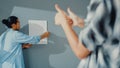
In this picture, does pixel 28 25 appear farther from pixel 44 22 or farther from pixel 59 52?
pixel 59 52

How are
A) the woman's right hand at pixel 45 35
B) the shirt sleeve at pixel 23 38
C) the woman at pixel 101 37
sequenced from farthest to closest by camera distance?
the woman's right hand at pixel 45 35 → the shirt sleeve at pixel 23 38 → the woman at pixel 101 37

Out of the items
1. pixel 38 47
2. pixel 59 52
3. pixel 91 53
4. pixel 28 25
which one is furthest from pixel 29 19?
pixel 91 53

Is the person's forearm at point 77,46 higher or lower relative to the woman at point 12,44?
higher

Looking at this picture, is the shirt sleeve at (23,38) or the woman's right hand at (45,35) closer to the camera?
the shirt sleeve at (23,38)

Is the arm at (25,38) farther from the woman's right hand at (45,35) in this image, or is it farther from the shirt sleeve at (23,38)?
the woman's right hand at (45,35)

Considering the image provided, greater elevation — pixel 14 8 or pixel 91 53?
pixel 14 8

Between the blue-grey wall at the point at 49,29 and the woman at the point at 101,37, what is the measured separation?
2.14 metres

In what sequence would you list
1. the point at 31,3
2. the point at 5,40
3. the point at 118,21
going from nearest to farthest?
1. the point at 118,21
2. the point at 5,40
3. the point at 31,3

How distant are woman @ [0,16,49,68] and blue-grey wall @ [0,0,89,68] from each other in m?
0.17

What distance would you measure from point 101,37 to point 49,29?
222 centimetres

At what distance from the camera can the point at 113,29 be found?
586 mm

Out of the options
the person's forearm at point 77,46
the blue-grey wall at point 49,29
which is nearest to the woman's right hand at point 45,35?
the blue-grey wall at point 49,29

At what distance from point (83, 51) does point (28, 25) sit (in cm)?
217

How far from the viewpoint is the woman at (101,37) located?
58 cm
